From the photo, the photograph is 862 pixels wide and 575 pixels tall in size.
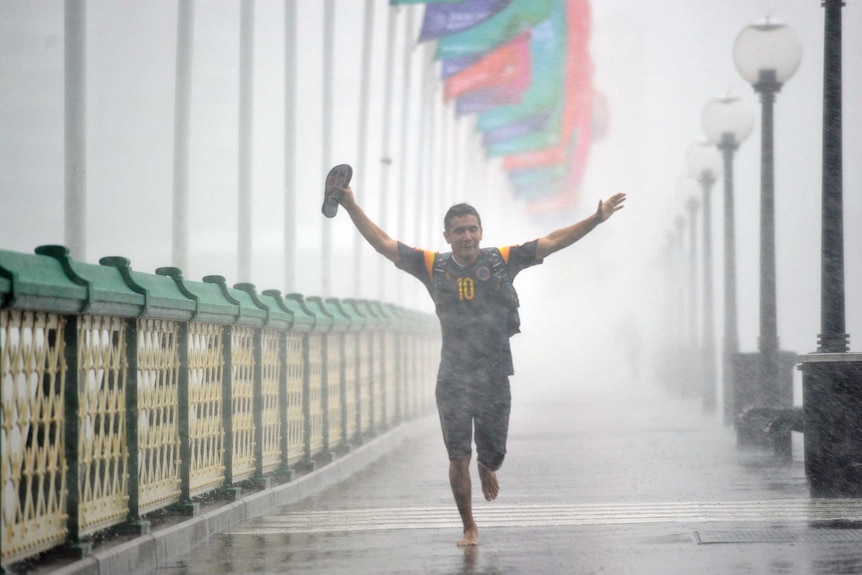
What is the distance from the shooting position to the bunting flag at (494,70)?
115ft

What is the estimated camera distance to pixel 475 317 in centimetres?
877

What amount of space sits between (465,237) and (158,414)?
6.81 feet

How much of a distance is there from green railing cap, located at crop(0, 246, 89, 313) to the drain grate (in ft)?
11.8

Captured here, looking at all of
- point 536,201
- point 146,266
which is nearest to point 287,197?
point 146,266

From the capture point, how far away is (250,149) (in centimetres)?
1833

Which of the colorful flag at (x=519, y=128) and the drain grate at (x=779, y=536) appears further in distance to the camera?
the colorful flag at (x=519, y=128)

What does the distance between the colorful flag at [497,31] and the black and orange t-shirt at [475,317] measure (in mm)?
24221

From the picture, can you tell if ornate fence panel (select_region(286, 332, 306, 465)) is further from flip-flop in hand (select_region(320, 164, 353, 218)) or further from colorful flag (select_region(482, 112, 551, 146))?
colorful flag (select_region(482, 112, 551, 146))

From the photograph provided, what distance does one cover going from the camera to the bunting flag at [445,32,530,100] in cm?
3500

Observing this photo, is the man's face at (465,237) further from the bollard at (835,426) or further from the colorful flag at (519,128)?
the colorful flag at (519,128)

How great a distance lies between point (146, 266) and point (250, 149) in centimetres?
271

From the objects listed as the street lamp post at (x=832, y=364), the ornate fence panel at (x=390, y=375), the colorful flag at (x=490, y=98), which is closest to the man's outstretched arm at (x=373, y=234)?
the street lamp post at (x=832, y=364)

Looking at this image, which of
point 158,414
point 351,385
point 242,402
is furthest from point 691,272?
point 158,414

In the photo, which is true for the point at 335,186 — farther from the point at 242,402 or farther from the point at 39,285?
the point at 242,402
